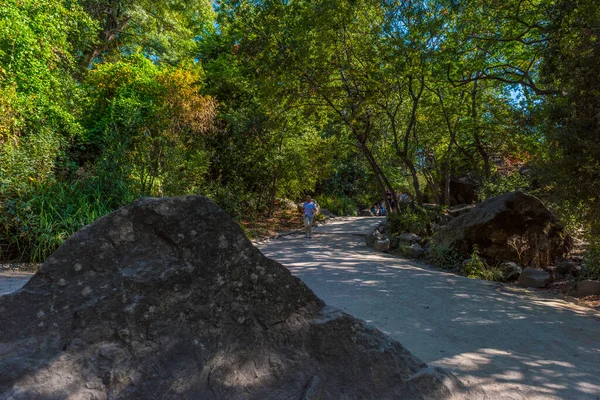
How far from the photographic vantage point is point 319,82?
12.3m

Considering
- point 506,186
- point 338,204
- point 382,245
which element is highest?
point 506,186

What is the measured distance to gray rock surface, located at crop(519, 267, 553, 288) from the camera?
25.2 feet

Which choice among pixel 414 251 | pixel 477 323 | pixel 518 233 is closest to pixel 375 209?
pixel 414 251

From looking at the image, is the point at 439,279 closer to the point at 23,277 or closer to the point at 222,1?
the point at 23,277

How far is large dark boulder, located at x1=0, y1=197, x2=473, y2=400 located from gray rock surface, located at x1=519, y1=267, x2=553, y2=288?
6516mm

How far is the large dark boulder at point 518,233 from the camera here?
30.2 feet

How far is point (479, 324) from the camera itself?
4.64m

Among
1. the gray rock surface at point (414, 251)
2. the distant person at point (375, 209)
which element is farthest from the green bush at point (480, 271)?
the distant person at point (375, 209)

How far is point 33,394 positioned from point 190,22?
76.0 ft

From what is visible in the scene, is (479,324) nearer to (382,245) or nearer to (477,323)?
(477,323)

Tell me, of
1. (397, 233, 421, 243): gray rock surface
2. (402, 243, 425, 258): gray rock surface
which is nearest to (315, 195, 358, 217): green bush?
(397, 233, 421, 243): gray rock surface

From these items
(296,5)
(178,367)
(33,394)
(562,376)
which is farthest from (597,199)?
(296,5)

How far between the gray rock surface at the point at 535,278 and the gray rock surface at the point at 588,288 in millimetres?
666

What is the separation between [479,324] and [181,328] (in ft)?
13.1
